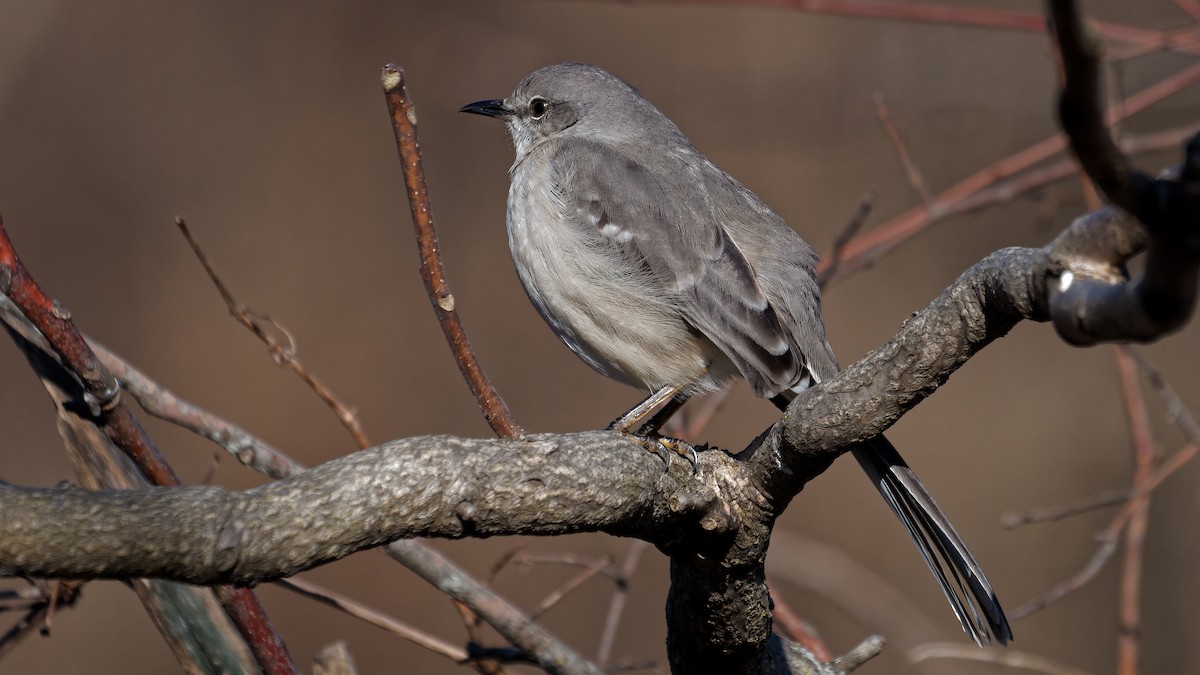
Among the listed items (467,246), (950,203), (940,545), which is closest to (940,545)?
(940,545)

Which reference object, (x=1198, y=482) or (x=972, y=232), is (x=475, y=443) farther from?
(x=972, y=232)

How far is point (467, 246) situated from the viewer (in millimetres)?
9438

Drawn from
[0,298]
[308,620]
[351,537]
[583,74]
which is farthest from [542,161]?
[308,620]

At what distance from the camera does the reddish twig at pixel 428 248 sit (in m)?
2.82

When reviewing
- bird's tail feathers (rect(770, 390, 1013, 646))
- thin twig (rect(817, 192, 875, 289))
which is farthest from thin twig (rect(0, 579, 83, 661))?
thin twig (rect(817, 192, 875, 289))

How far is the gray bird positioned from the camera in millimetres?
3811

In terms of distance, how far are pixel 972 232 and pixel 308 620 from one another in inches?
253

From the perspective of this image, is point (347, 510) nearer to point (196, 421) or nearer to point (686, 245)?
point (196, 421)

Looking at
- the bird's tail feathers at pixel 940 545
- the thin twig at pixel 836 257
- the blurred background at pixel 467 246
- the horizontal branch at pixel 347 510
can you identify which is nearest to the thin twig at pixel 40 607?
the horizontal branch at pixel 347 510

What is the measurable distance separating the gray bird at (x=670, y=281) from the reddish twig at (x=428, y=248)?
2.59 ft

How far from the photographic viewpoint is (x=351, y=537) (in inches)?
78.7

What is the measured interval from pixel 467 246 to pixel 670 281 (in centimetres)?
570

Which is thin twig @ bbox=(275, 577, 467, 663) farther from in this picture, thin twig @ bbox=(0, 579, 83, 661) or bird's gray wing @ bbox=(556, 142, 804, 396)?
bird's gray wing @ bbox=(556, 142, 804, 396)

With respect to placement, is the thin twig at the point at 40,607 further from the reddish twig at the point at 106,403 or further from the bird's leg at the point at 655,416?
the bird's leg at the point at 655,416
